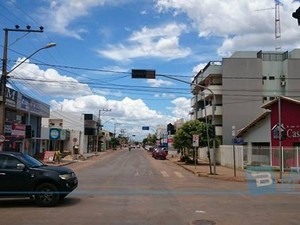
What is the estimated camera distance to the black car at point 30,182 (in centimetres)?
1464

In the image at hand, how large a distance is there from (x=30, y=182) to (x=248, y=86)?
50.1 meters

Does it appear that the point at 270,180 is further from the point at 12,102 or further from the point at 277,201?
the point at 12,102

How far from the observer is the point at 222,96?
6269 cm

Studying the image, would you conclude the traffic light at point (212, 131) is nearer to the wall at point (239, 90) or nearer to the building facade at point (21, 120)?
the building facade at point (21, 120)

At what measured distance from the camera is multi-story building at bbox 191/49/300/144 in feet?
202

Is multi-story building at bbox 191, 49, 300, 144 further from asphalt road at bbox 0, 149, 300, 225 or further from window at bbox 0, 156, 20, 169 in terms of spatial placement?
window at bbox 0, 156, 20, 169

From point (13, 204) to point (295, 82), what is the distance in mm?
53441

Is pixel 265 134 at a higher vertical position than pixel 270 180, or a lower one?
higher

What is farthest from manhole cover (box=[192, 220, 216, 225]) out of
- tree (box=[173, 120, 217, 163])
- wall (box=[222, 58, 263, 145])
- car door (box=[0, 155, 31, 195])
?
wall (box=[222, 58, 263, 145])

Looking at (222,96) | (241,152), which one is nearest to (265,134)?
(241,152)

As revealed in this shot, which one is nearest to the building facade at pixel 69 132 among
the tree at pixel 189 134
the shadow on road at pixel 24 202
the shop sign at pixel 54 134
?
the shop sign at pixel 54 134

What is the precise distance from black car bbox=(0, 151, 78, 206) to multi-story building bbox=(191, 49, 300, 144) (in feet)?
156

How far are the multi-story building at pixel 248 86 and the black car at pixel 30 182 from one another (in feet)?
156

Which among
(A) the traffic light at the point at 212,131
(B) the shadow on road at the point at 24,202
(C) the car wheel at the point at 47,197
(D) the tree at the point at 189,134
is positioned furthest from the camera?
(D) the tree at the point at 189,134
